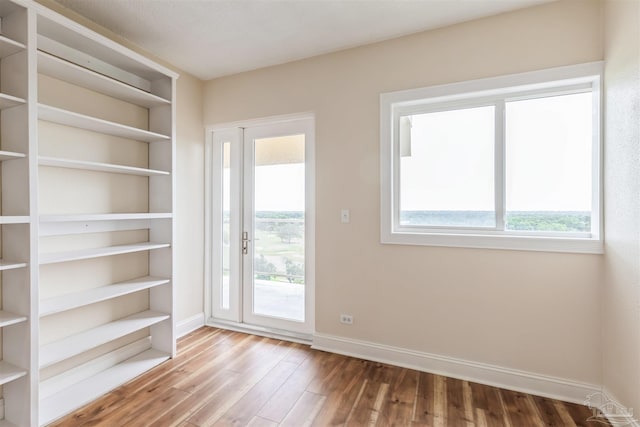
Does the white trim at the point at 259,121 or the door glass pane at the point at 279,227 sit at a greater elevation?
the white trim at the point at 259,121

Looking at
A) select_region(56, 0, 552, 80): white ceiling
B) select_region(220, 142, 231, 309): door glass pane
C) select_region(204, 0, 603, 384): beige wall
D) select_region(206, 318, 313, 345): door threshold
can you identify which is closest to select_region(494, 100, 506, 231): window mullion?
select_region(204, 0, 603, 384): beige wall

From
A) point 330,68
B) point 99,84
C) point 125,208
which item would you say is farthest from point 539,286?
point 99,84

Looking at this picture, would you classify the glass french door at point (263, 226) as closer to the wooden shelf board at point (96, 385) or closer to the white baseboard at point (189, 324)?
the white baseboard at point (189, 324)

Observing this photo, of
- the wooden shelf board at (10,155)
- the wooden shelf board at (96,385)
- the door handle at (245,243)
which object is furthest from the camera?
the door handle at (245,243)

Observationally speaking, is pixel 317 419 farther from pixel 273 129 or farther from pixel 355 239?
pixel 273 129

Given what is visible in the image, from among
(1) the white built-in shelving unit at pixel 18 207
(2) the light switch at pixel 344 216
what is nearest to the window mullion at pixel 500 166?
(2) the light switch at pixel 344 216

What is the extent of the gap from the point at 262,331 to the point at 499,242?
2.40m

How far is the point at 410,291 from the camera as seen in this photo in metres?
2.64

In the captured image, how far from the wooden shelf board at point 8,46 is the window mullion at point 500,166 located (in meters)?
3.13

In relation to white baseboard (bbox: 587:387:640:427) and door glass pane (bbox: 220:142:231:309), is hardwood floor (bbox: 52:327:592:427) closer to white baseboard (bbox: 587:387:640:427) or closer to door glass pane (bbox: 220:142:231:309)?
white baseboard (bbox: 587:387:640:427)

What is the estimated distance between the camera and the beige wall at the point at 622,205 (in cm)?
174

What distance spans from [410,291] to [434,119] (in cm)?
147

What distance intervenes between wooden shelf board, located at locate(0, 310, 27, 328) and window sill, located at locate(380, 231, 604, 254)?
8.03 ft

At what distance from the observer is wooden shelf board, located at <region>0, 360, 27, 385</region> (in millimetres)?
1714
